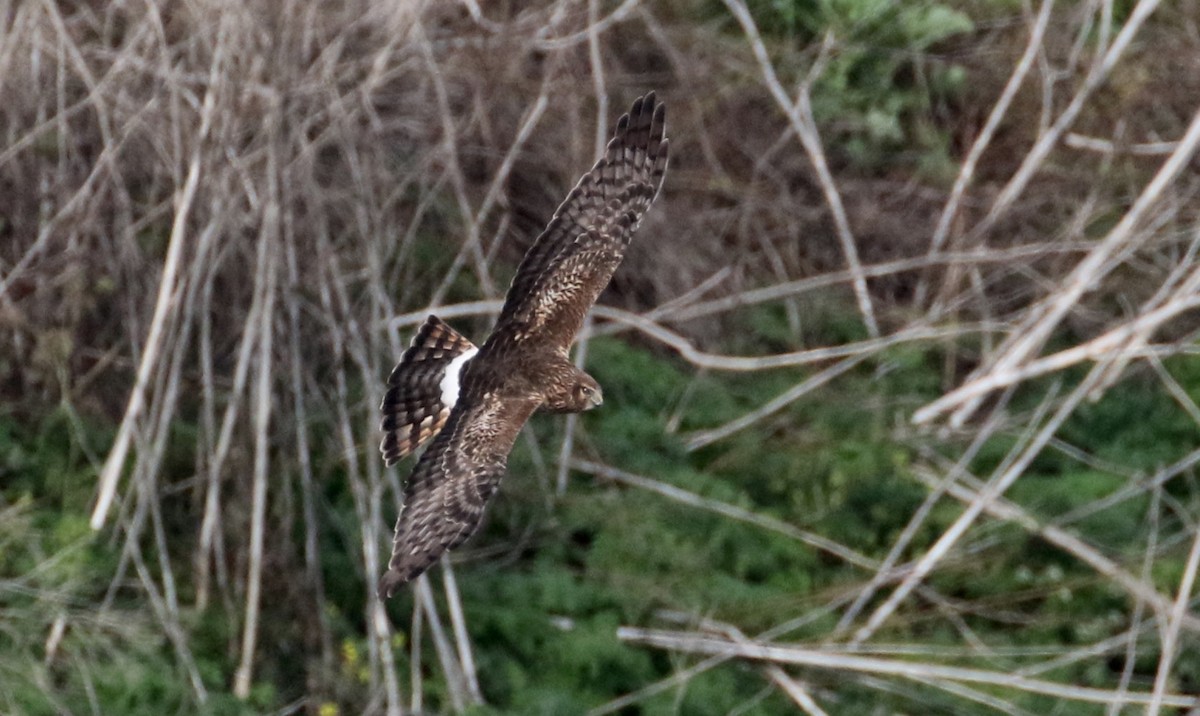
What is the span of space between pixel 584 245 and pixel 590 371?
2.87 m

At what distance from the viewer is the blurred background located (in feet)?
24.0

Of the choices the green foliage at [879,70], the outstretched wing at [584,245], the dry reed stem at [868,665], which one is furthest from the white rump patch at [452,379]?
the green foliage at [879,70]

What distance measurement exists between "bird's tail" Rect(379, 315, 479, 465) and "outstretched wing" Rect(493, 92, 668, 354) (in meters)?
0.29

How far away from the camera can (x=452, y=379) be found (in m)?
6.15

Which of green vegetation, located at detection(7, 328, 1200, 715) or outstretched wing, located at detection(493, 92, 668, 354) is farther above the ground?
outstretched wing, located at detection(493, 92, 668, 354)

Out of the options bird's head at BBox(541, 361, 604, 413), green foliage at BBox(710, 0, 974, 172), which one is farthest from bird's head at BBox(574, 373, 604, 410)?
green foliage at BBox(710, 0, 974, 172)

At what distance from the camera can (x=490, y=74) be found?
8.83 meters

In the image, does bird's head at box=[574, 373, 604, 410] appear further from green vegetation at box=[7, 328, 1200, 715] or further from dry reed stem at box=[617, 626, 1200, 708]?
dry reed stem at box=[617, 626, 1200, 708]

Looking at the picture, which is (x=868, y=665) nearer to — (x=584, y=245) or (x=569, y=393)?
(x=569, y=393)

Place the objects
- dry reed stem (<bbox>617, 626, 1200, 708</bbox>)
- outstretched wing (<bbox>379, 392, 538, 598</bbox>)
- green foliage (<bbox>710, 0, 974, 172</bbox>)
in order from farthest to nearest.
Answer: green foliage (<bbox>710, 0, 974, 172</bbox>) → dry reed stem (<bbox>617, 626, 1200, 708</bbox>) → outstretched wing (<bbox>379, 392, 538, 598</bbox>)

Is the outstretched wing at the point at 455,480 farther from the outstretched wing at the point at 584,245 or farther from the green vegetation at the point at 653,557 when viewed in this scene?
the green vegetation at the point at 653,557

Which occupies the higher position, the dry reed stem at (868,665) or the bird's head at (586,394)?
the bird's head at (586,394)

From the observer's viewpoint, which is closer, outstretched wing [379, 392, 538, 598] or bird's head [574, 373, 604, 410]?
outstretched wing [379, 392, 538, 598]

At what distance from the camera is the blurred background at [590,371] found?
731 centimetres
